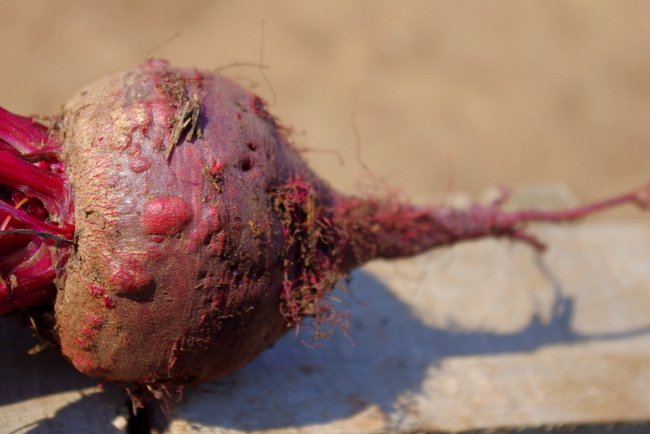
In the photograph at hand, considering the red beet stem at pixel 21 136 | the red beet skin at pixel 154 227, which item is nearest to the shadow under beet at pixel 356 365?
the red beet skin at pixel 154 227

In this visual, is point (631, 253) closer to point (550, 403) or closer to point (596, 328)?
point (596, 328)

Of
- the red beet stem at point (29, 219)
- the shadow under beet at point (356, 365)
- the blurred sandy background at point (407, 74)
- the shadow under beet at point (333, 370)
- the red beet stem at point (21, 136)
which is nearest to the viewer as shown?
the red beet stem at point (29, 219)

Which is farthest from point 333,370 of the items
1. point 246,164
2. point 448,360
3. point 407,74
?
point 407,74

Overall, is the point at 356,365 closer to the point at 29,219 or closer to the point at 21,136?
the point at 29,219

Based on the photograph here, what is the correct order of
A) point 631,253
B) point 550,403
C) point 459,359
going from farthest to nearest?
point 631,253 → point 459,359 → point 550,403

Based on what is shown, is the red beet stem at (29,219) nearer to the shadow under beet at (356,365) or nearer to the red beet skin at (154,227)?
the red beet skin at (154,227)

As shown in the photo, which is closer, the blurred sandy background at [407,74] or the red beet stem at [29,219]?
the red beet stem at [29,219]

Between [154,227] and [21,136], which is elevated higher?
[21,136]

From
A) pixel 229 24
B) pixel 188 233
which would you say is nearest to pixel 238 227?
pixel 188 233
